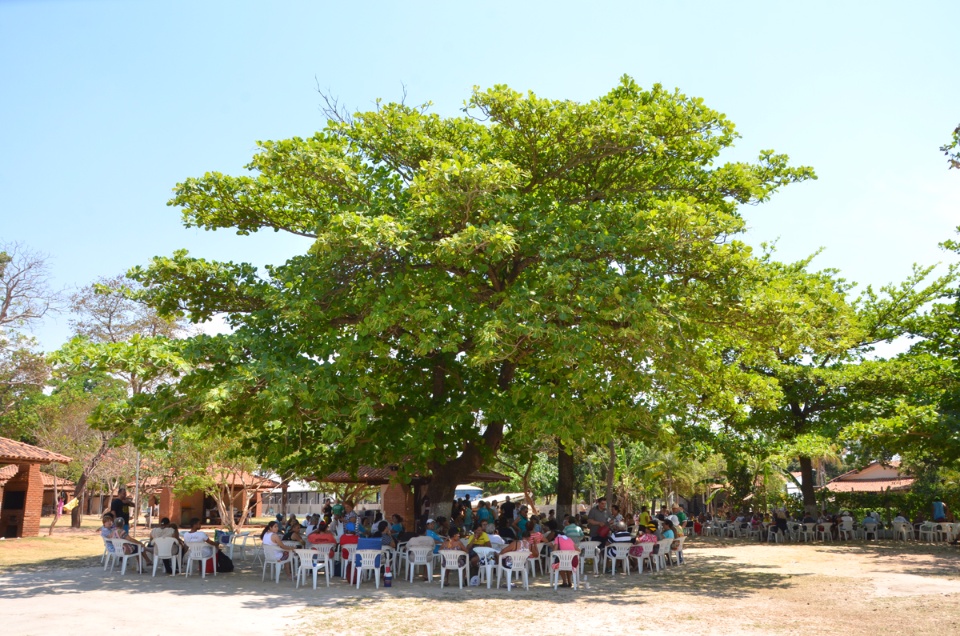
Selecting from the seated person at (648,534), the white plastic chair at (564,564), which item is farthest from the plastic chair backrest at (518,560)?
the seated person at (648,534)

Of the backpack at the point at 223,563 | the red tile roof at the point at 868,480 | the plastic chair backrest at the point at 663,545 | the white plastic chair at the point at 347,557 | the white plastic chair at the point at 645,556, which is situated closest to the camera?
the white plastic chair at the point at 347,557

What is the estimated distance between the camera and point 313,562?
13844mm

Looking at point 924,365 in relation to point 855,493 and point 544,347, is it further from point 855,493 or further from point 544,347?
point 544,347

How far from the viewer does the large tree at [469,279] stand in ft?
43.0

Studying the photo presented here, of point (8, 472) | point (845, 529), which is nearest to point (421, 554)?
point (845, 529)

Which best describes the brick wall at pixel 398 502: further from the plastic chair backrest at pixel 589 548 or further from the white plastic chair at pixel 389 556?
the plastic chair backrest at pixel 589 548

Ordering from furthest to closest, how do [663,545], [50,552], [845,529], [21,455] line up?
[845,529]
[21,455]
[50,552]
[663,545]

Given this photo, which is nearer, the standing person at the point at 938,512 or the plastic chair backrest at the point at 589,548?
the plastic chair backrest at the point at 589,548

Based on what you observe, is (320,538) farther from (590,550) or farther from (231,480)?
(231,480)

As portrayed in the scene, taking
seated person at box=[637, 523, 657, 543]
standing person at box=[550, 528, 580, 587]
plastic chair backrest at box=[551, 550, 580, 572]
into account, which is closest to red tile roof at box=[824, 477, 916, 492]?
seated person at box=[637, 523, 657, 543]

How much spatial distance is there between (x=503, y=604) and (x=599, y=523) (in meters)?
6.29

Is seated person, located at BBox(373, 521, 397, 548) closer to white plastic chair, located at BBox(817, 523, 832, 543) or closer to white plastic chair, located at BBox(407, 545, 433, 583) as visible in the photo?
white plastic chair, located at BBox(407, 545, 433, 583)

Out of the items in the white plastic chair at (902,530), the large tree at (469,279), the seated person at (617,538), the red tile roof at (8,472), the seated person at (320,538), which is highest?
the large tree at (469,279)

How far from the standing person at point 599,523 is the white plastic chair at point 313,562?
6.13 meters
